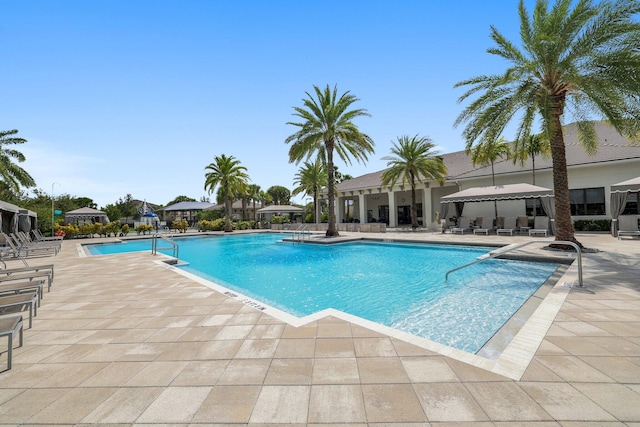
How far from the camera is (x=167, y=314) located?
4543 mm

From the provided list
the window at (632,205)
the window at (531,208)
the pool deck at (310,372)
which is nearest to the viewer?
the pool deck at (310,372)

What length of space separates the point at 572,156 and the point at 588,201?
9.88ft

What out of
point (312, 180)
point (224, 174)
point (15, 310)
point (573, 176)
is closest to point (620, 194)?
point (573, 176)

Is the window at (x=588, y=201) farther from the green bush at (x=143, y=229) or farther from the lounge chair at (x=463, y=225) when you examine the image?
the green bush at (x=143, y=229)

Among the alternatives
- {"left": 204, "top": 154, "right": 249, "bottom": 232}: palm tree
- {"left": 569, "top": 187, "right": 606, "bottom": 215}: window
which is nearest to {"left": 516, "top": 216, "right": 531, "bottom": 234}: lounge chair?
{"left": 569, "top": 187, "right": 606, "bottom": 215}: window

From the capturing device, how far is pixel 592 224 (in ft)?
52.4

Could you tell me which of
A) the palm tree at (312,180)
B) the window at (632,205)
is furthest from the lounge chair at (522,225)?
the palm tree at (312,180)

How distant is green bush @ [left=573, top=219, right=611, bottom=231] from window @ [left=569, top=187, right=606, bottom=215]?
3.05 feet

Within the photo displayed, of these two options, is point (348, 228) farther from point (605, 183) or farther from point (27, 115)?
point (27, 115)

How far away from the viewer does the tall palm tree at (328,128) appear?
1788cm

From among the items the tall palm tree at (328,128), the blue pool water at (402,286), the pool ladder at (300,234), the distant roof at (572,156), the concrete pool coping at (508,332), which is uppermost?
the tall palm tree at (328,128)

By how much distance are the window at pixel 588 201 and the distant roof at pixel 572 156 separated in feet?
6.16

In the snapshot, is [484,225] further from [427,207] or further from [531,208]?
[427,207]

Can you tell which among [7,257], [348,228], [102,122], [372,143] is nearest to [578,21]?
[372,143]
